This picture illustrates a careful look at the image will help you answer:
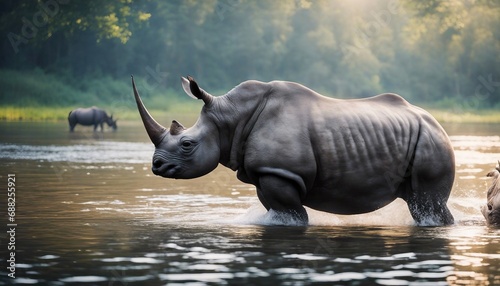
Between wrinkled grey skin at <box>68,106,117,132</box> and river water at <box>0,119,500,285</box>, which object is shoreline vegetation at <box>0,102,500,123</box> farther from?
river water at <box>0,119,500,285</box>

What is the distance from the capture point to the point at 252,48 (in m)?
74.1

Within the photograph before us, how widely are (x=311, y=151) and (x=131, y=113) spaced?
43388 millimetres

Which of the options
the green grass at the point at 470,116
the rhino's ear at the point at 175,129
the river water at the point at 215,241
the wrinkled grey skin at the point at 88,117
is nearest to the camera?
the river water at the point at 215,241

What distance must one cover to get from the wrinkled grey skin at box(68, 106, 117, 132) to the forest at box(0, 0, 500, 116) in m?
14.6

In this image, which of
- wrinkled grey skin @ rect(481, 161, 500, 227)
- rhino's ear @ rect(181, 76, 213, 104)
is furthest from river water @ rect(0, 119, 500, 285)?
rhino's ear @ rect(181, 76, 213, 104)

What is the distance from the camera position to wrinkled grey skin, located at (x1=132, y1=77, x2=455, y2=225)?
10.9m

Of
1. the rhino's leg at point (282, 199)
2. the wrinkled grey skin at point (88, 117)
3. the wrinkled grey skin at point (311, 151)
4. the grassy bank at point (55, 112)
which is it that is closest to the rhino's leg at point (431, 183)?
the wrinkled grey skin at point (311, 151)

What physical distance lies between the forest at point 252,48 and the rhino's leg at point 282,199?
1803 inches

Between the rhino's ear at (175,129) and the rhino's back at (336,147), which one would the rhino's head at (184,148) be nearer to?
the rhino's ear at (175,129)

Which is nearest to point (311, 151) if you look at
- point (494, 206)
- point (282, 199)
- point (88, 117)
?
point (282, 199)

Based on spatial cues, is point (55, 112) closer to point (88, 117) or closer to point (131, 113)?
point (131, 113)

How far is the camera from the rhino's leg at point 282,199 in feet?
35.7

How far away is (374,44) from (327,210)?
7166 centimetres

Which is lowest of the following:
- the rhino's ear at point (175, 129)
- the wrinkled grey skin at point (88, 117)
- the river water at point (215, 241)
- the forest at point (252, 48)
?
the river water at point (215, 241)
